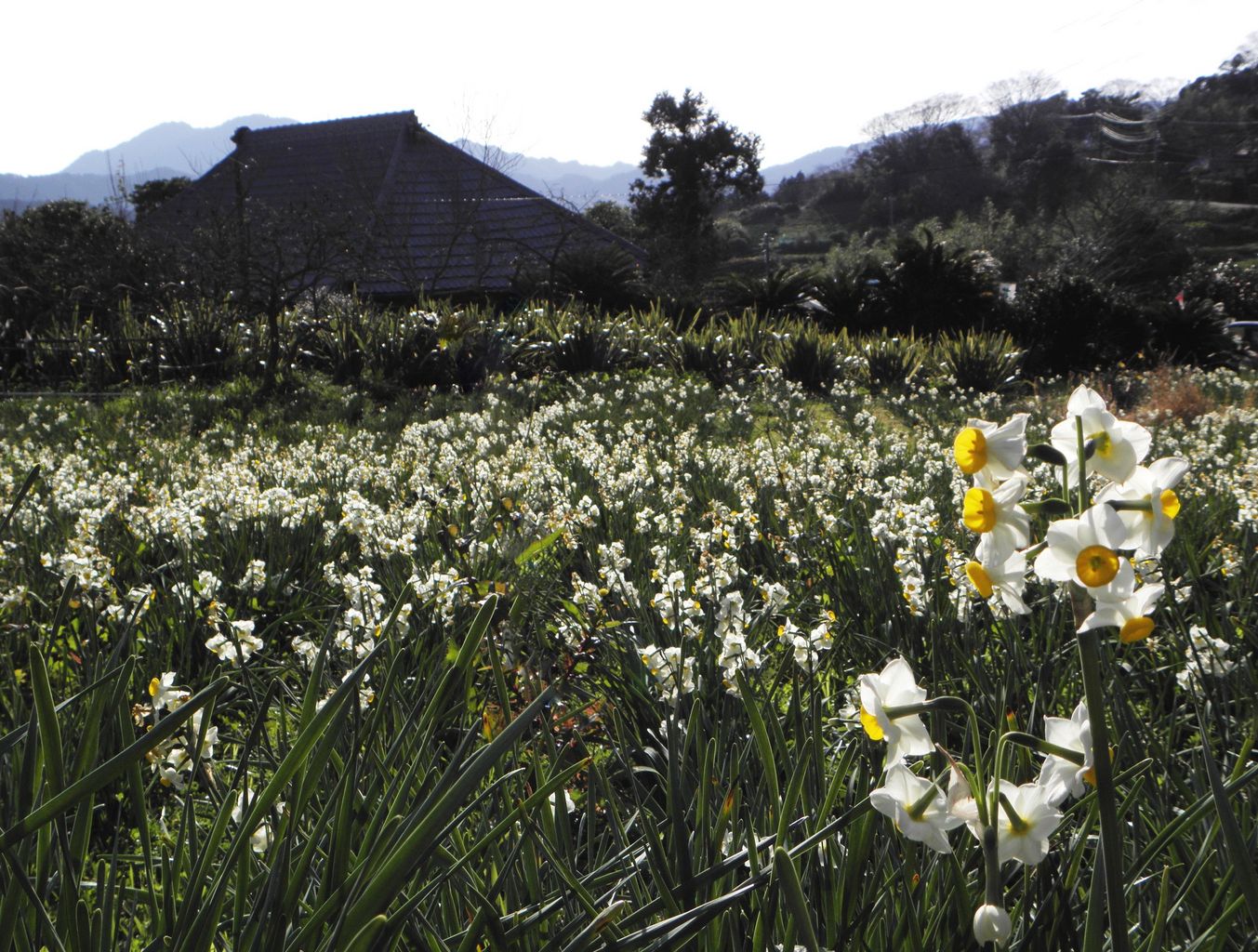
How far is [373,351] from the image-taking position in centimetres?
1280

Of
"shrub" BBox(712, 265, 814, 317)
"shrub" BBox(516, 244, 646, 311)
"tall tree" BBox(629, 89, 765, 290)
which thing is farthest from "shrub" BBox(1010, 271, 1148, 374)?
"tall tree" BBox(629, 89, 765, 290)

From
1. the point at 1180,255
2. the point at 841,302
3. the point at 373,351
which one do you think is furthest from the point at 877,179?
the point at 373,351

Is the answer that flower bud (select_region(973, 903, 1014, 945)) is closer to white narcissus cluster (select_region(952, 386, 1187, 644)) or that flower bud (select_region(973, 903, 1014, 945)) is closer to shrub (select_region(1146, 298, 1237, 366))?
white narcissus cluster (select_region(952, 386, 1187, 644))

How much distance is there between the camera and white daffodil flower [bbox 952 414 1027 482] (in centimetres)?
99

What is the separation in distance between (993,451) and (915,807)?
14.6 inches

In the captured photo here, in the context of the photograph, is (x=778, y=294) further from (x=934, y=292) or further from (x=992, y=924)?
(x=992, y=924)

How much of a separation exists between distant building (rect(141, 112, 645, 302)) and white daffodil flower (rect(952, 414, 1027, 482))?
653 inches

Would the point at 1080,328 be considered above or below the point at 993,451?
below

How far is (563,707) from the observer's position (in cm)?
274

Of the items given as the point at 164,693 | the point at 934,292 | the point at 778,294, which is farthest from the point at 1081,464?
the point at 934,292

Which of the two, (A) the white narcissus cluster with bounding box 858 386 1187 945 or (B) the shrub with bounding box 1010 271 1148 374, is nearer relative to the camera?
(A) the white narcissus cluster with bounding box 858 386 1187 945

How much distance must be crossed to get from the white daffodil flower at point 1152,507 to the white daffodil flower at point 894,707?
10.2 inches

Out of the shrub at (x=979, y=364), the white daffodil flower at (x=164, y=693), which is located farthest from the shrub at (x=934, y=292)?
the white daffodil flower at (x=164, y=693)

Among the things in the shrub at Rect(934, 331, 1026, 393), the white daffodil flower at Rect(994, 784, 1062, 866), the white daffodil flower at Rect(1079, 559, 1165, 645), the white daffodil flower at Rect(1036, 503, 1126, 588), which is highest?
the white daffodil flower at Rect(1036, 503, 1126, 588)
